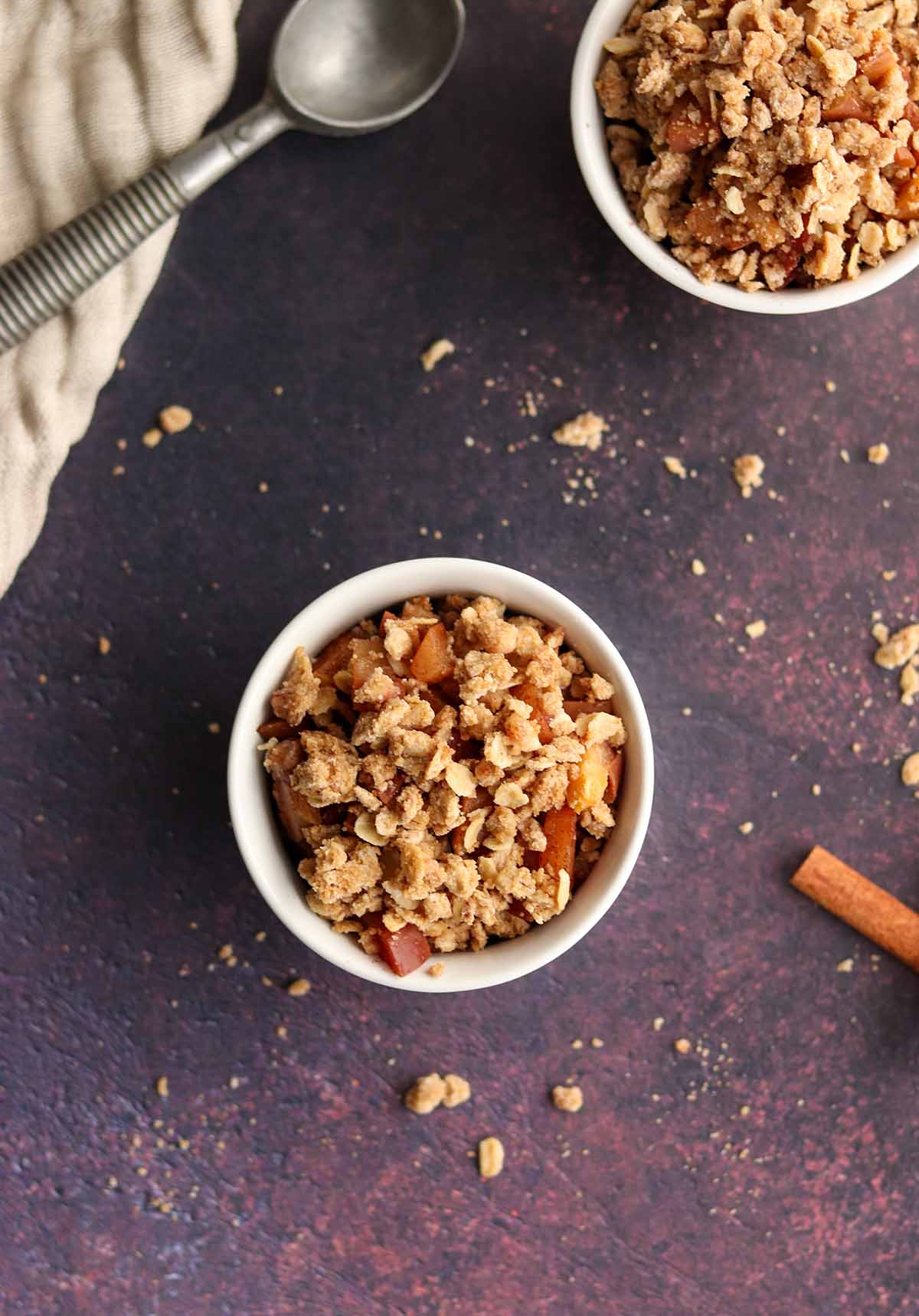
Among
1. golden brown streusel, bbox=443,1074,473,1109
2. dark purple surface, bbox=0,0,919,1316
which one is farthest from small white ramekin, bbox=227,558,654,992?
golden brown streusel, bbox=443,1074,473,1109

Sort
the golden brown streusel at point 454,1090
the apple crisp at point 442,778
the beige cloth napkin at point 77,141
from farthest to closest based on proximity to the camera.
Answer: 1. the golden brown streusel at point 454,1090
2. the beige cloth napkin at point 77,141
3. the apple crisp at point 442,778

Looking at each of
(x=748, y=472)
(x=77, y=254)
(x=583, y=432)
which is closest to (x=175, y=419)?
(x=77, y=254)

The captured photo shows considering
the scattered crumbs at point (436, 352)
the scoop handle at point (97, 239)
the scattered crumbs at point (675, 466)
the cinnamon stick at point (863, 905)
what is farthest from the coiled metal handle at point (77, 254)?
the cinnamon stick at point (863, 905)

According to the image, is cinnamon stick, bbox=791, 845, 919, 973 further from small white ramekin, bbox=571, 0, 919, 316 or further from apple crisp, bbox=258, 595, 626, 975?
small white ramekin, bbox=571, 0, 919, 316

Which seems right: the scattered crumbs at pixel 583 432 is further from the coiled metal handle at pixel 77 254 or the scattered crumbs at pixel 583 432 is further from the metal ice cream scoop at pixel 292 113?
the coiled metal handle at pixel 77 254

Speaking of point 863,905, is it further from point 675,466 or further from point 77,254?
point 77,254

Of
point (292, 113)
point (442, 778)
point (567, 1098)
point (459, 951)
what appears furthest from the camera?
point (567, 1098)
